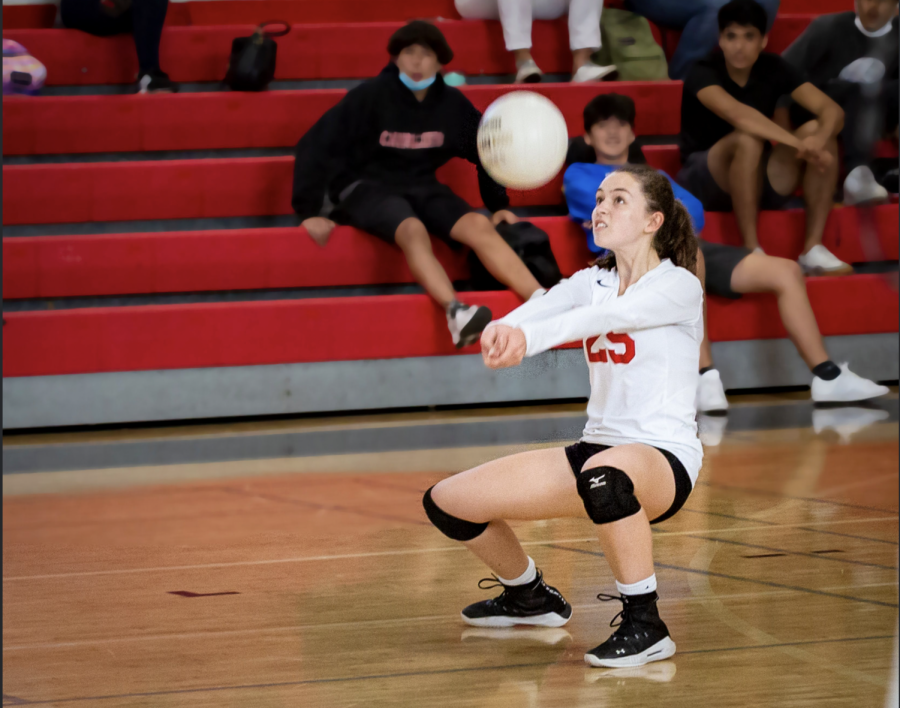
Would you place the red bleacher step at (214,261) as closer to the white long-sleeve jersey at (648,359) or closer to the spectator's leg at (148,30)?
the spectator's leg at (148,30)

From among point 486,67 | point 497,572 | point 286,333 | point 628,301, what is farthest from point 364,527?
point 486,67

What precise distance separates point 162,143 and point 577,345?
1.57 m

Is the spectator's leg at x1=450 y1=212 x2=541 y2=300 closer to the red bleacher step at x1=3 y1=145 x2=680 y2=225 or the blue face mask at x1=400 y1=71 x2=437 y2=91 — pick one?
the red bleacher step at x1=3 y1=145 x2=680 y2=225

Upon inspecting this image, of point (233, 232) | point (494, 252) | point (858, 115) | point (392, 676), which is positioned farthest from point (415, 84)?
point (392, 676)

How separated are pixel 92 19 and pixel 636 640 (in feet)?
11.0

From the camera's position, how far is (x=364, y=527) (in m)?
1.92

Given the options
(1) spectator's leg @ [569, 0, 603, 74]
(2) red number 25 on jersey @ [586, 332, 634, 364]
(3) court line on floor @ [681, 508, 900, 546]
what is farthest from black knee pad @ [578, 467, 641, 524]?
(1) spectator's leg @ [569, 0, 603, 74]

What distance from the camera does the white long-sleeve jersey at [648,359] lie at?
1262 millimetres

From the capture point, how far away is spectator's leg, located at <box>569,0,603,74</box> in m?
3.92

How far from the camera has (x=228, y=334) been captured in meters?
3.06

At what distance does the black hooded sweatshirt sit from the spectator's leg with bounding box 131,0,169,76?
2.87 feet

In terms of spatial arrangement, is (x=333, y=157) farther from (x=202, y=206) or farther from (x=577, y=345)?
(x=577, y=345)

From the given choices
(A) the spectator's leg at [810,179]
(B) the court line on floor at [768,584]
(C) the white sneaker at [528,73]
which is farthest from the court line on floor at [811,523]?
(C) the white sneaker at [528,73]

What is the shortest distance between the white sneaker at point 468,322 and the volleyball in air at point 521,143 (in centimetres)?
79
